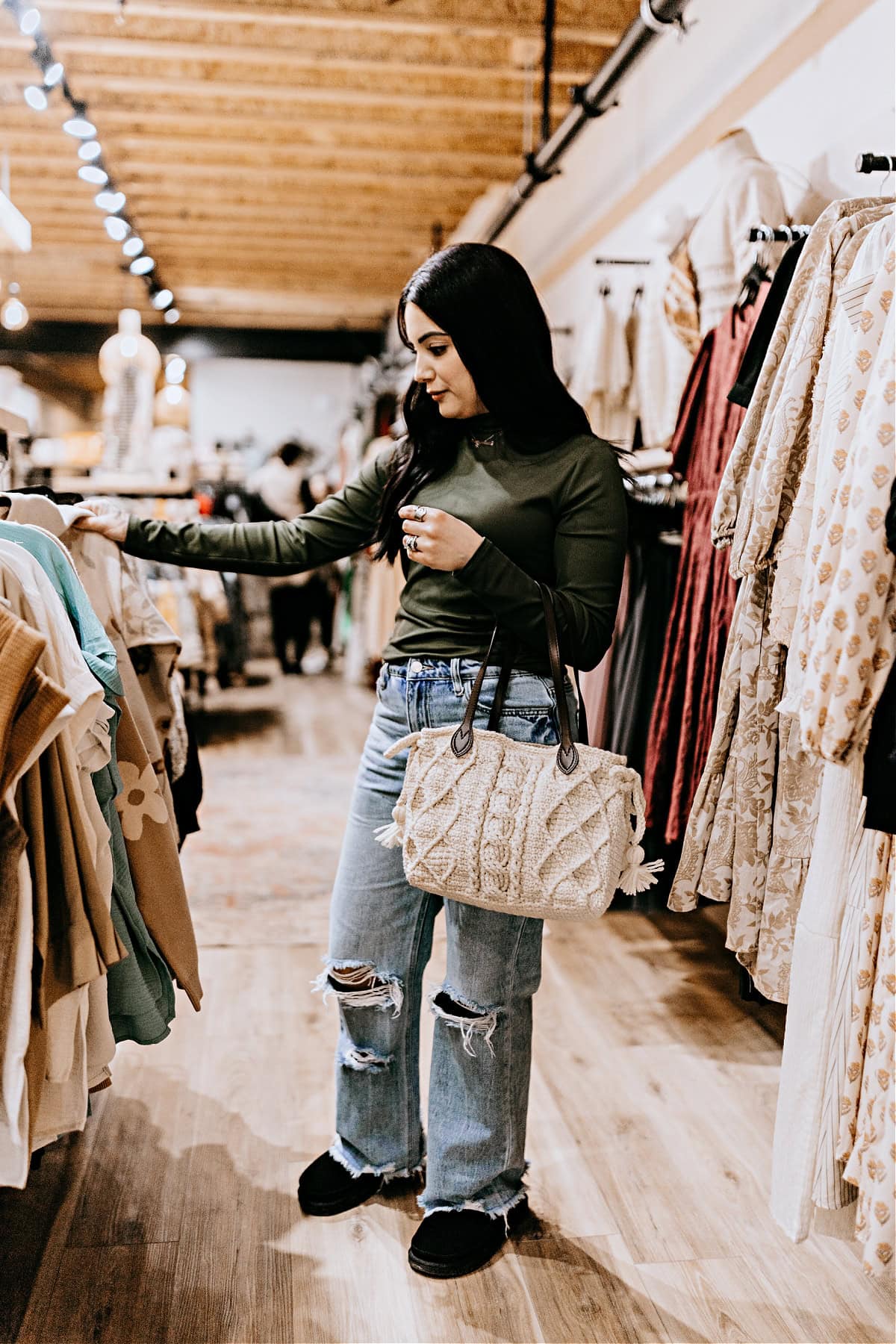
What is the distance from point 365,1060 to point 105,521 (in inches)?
39.3

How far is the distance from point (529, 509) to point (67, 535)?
30.1 inches

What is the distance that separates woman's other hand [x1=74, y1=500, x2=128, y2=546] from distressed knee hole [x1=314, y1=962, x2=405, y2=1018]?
806 millimetres

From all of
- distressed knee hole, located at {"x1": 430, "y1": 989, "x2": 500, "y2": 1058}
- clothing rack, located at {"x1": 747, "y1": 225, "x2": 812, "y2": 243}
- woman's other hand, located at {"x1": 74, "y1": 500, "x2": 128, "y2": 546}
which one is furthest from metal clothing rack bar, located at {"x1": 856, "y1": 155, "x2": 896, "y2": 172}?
distressed knee hole, located at {"x1": 430, "y1": 989, "x2": 500, "y2": 1058}

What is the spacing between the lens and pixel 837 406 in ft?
4.34

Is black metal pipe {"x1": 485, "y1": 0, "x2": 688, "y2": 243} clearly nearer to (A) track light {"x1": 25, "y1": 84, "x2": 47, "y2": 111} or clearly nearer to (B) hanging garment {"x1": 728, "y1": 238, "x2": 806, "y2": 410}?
(B) hanging garment {"x1": 728, "y1": 238, "x2": 806, "y2": 410}

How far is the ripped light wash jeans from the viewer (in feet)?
5.47

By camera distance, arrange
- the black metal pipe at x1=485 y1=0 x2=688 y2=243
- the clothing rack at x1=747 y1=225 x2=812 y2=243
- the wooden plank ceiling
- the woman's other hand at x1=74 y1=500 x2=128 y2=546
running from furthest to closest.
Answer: the wooden plank ceiling → the black metal pipe at x1=485 y1=0 x2=688 y2=243 → the clothing rack at x1=747 y1=225 x2=812 y2=243 → the woman's other hand at x1=74 y1=500 x2=128 y2=546

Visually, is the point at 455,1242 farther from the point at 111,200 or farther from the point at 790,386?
the point at 111,200

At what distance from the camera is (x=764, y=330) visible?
186cm

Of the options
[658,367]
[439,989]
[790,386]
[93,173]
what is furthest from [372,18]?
[439,989]

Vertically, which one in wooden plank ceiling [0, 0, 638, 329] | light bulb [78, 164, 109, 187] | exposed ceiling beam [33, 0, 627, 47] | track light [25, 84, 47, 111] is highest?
wooden plank ceiling [0, 0, 638, 329]

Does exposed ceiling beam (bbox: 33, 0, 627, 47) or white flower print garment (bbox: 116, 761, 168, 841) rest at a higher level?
exposed ceiling beam (bbox: 33, 0, 627, 47)

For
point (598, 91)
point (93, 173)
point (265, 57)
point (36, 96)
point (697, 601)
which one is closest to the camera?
point (697, 601)

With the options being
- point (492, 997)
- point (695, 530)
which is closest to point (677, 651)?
point (695, 530)
